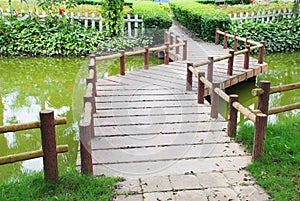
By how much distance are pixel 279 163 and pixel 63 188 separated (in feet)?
7.82

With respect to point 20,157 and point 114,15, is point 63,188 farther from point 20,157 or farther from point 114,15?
point 114,15

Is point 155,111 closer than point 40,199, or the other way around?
point 40,199

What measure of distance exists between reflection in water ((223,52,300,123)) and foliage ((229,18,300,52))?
0.46m

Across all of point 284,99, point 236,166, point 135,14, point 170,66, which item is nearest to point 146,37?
point 135,14

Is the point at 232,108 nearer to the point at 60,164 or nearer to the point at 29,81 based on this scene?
the point at 60,164

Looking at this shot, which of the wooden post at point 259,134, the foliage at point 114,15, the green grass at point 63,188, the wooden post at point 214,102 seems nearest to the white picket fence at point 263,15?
the foliage at point 114,15

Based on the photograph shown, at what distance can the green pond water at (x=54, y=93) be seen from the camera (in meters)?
6.06

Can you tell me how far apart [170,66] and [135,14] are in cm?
518

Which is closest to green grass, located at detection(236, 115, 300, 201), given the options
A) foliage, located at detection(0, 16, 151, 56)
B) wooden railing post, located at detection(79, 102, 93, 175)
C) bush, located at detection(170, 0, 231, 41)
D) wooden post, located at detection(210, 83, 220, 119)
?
wooden post, located at detection(210, 83, 220, 119)

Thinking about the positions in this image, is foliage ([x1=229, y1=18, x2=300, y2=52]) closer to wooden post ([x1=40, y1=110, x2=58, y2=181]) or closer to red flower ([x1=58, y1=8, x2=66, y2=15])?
red flower ([x1=58, y1=8, x2=66, y2=15])

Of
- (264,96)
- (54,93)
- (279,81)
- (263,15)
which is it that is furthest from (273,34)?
(264,96)

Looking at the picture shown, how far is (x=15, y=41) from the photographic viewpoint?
1316 centimetres

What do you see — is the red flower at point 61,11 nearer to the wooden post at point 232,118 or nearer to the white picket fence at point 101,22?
the white picket fence at point 101,22

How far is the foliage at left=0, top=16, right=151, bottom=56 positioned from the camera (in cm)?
1303
